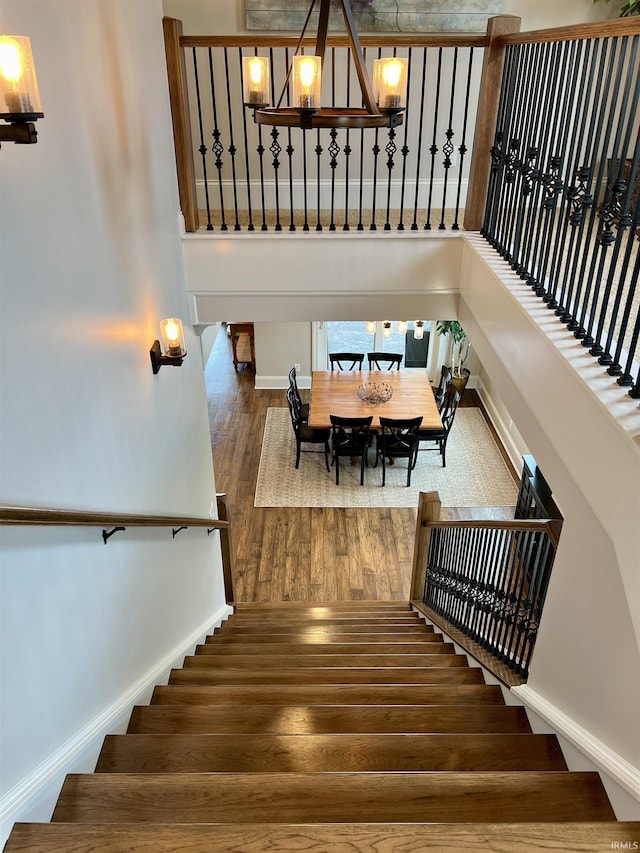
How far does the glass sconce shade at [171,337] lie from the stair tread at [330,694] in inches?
64.5

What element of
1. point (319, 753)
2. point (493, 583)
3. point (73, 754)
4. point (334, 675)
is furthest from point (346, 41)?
point (73, 754)

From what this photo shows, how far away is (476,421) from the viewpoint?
29.4 feet

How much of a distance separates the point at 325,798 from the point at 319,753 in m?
0.42

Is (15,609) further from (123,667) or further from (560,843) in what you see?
(560,843)

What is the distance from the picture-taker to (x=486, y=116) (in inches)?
148

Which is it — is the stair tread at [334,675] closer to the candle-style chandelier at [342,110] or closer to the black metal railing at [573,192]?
the black metal railing at [573,192]

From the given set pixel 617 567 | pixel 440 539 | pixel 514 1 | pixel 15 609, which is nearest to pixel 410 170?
pixel 514 1

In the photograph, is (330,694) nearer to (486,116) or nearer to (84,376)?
(84,376)

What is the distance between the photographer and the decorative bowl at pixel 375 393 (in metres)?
7.85

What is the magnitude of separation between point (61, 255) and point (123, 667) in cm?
170

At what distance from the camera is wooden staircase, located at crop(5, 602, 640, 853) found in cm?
156

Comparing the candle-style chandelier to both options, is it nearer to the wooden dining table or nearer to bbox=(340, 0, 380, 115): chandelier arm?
bbox=(340, 0, 380, 115): chandelier arm

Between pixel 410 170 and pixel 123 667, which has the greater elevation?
pixel 410 170

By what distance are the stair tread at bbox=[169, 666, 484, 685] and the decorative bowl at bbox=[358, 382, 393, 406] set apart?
4.83m
